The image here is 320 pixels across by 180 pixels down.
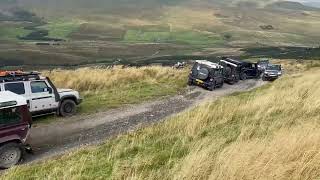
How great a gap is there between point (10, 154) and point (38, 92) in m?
5.53

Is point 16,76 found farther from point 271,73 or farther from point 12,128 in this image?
point 271,73

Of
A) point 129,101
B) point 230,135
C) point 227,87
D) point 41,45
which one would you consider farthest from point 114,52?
point 230,135

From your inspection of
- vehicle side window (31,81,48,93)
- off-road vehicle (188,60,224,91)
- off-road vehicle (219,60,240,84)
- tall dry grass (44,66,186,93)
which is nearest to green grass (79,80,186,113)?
tall dry grass (44,66,186,93)

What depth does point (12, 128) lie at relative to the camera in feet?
40.1

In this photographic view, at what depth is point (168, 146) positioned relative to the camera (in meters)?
10.9

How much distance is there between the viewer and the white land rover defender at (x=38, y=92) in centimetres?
1659

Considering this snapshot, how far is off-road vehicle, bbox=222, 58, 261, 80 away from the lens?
Result: 39.7 meters

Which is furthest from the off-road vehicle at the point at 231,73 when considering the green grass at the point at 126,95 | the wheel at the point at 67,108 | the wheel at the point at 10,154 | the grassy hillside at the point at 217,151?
the wheel at the point at 10,154

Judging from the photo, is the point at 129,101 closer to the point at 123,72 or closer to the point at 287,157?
the point at 123,72

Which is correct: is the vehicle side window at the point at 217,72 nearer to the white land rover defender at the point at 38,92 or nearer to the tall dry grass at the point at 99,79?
the tall dry grass at the point at 99,79

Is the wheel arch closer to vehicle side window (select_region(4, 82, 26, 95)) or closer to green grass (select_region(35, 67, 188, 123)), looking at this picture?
green grass (select_region(35, 67, 188, 123))

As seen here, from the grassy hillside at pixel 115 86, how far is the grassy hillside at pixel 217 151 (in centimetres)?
788

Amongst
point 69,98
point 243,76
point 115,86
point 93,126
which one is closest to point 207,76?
point 115,86

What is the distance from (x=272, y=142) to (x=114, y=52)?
440ft
